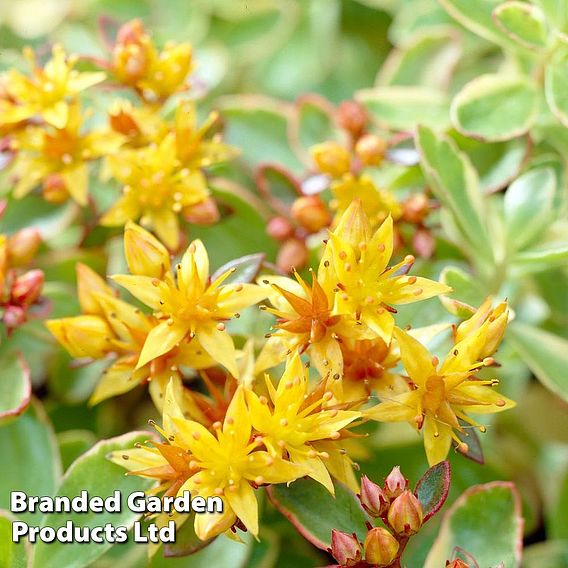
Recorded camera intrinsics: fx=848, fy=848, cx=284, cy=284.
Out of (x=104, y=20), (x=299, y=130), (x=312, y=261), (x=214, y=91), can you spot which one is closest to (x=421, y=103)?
(x=299, y=130)

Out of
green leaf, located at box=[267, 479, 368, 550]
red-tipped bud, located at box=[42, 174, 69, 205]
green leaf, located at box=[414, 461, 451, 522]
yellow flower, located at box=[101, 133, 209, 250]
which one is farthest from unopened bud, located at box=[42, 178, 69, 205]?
green leaf, located at box=[414, 461, 451, 522]

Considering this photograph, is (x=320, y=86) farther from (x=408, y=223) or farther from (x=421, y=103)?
(x=408, y=223)

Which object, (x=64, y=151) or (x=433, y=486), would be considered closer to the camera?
(x=433, y=486)

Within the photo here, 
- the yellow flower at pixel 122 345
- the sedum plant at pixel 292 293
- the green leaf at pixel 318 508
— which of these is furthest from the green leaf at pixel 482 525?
the yellow flower at pixel 122 345

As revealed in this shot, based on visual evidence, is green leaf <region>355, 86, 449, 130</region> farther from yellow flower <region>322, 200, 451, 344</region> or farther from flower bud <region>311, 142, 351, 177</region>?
yellow flower <region>322, 200, 451, 344</region>

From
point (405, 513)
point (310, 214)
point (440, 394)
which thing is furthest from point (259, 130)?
point (405, 513)

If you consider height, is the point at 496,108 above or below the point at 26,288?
above

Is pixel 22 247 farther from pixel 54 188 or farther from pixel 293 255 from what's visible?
pixel 293 255
